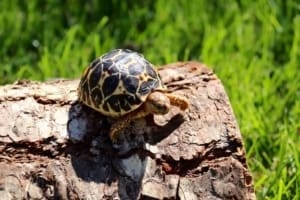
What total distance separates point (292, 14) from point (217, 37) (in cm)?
58

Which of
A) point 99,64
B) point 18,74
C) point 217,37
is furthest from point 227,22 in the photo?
point 99,64

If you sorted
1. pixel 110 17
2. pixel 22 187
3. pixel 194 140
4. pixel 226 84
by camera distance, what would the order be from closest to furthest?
pixel 22 187, pixel 194 140, pixel 226 84, pixel 110 17

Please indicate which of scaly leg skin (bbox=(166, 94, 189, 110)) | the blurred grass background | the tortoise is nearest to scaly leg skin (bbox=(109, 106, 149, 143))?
the tortoise

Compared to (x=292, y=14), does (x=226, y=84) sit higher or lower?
lower

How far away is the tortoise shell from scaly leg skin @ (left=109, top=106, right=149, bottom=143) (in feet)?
0.10

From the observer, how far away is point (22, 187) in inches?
118

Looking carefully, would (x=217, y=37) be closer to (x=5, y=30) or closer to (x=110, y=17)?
(x=110, y=17)

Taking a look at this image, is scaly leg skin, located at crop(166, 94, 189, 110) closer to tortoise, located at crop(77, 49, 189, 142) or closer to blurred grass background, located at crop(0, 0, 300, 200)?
tortoise, located at crop(77, 49, 189, 142)

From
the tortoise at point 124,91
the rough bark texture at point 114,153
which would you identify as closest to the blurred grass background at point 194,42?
the rough bark texture at point 114,153

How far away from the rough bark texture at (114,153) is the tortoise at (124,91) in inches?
2.1

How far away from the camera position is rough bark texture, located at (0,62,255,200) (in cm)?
304

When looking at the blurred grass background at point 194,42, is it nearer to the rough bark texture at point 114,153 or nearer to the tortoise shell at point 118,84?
the rough bark texture at point 114,153

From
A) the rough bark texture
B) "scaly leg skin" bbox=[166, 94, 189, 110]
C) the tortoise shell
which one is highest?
the tortoise shell

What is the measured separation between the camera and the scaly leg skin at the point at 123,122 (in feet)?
10.4
